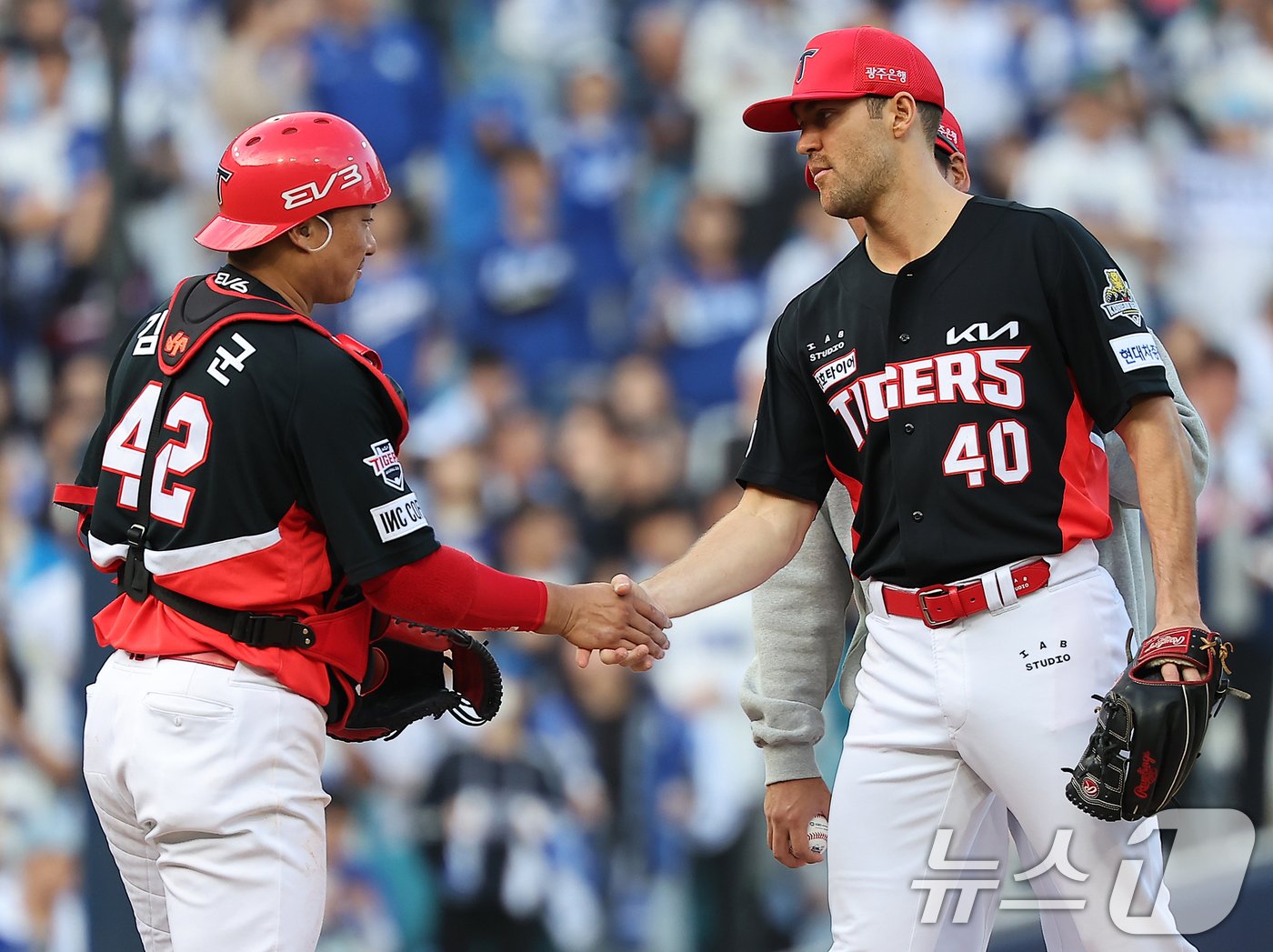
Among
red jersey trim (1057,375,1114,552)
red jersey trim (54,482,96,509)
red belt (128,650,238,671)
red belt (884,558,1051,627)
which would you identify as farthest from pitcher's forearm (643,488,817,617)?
red jersey trim (54,482,96,509)

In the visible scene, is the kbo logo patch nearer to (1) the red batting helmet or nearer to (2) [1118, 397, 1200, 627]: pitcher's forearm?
(1) the red batting helmet

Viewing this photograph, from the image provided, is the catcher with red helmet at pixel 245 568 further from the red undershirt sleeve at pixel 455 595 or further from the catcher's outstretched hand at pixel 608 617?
the catcher's outstretched hand at pixel 608 617

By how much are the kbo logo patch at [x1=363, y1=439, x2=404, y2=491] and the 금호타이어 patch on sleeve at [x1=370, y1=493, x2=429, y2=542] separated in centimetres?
3

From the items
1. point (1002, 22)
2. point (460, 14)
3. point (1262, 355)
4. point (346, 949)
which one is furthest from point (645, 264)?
point (346, 949)

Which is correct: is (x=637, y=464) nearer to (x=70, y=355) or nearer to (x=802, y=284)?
(x=802, y=284)

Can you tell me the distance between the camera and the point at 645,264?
268 inches

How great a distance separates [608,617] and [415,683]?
0.46m

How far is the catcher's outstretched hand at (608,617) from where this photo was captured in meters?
3.40

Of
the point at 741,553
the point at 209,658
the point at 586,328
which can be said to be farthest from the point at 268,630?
the point at 586,328

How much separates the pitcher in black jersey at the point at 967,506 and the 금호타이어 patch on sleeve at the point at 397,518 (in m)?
0.90

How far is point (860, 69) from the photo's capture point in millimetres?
3195

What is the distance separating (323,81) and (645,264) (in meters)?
1.71

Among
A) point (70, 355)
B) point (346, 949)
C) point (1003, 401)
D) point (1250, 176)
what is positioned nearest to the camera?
point (1003, 401)

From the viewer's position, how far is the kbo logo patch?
301 cm
